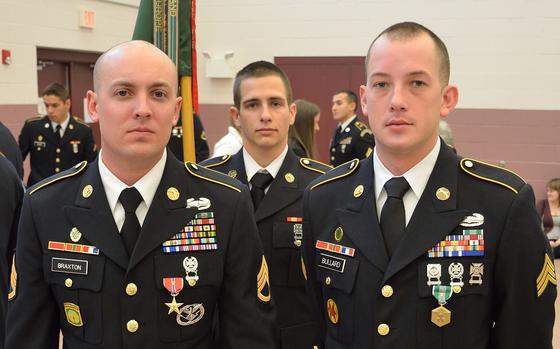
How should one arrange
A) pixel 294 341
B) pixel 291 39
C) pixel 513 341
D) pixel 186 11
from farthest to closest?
pixel 291 39
pixel 186 11
pixel 294 341
pixel 513 341

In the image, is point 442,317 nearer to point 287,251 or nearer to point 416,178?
point 416,178

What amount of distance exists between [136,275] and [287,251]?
87 centimetres

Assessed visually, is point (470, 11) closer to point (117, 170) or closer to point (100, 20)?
point (100, 20)

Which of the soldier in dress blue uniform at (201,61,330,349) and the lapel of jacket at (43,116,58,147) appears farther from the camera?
the lapel of jacket at (43,116,58,147)

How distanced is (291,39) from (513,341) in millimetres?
7426

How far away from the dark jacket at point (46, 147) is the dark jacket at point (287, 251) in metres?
4.20

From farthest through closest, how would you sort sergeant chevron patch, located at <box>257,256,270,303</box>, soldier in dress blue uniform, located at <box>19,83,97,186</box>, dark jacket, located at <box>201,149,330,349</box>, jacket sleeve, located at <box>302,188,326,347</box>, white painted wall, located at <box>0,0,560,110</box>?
1. white painted wall, located at <box>0,0,560,110</box>
2. soldier in dress blue uniform, located at <box>19,83,97,186</box>
3. dark jacket, located at <box>201,149,330,349</box>
4. jacket sleeve, located at <box>302,188,326,347</box>
5. sergeant chevron patch, located at <box>257,256,270,303</box>

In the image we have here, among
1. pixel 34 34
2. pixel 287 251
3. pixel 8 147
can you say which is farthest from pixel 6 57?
pixel 287 251

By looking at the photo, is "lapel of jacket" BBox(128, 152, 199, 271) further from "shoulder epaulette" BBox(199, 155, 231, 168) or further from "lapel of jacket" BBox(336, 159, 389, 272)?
"shoulder epaulette" BBox(199, 155, 231, 168)

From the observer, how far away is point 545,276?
1753 mm

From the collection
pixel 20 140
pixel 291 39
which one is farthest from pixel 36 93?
pixel 291 39

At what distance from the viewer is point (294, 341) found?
2.49 meters

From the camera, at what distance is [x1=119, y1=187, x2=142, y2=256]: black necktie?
1.83 meters

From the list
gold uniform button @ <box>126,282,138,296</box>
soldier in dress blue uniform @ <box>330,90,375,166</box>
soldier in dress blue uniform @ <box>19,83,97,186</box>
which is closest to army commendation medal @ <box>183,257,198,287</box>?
gold uniform button @ <box>126,282,138,296</box>
